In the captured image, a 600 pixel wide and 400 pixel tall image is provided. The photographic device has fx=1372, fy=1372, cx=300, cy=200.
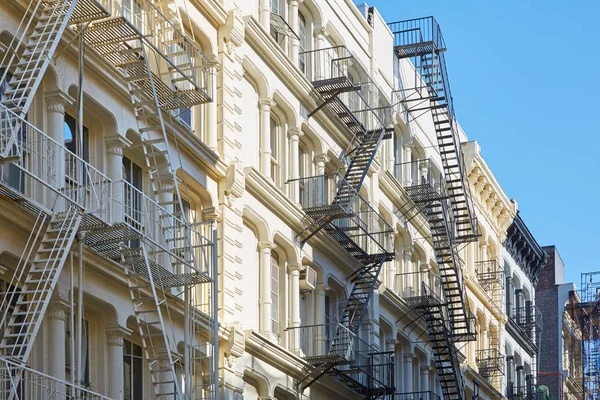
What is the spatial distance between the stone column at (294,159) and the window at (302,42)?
2.35m

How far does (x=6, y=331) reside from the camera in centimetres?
2230

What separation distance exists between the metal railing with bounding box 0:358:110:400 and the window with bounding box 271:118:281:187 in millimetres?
14244

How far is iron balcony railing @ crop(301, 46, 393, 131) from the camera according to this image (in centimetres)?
4009

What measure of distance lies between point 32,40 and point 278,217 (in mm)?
13514

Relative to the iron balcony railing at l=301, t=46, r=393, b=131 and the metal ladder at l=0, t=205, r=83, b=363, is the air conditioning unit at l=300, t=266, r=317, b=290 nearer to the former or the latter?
the iron balcony railing at l=301, t=46, r=393, b=131

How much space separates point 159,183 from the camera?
29469 mm

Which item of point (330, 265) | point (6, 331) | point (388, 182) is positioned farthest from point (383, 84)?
point (6, 331)

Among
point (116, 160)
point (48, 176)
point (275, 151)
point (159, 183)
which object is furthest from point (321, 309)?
Result: point (48, 176)

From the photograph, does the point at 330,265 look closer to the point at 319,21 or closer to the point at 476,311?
the point at 319,21

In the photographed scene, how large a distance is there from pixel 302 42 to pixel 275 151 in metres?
4.39

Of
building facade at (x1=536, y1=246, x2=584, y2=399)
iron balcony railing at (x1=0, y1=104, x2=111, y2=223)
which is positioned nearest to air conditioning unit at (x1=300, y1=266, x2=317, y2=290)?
iron balcony railing at (x1=0, y1=104, x2=111, y2=223)

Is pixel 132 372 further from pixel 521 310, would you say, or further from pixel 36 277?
pixel 521 310

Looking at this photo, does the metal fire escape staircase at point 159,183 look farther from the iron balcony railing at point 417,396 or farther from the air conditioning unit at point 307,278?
the iron balcony railing at point 417,396

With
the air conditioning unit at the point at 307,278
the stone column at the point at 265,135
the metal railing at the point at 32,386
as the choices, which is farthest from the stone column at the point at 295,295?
the metal railing at the point at 32,386
